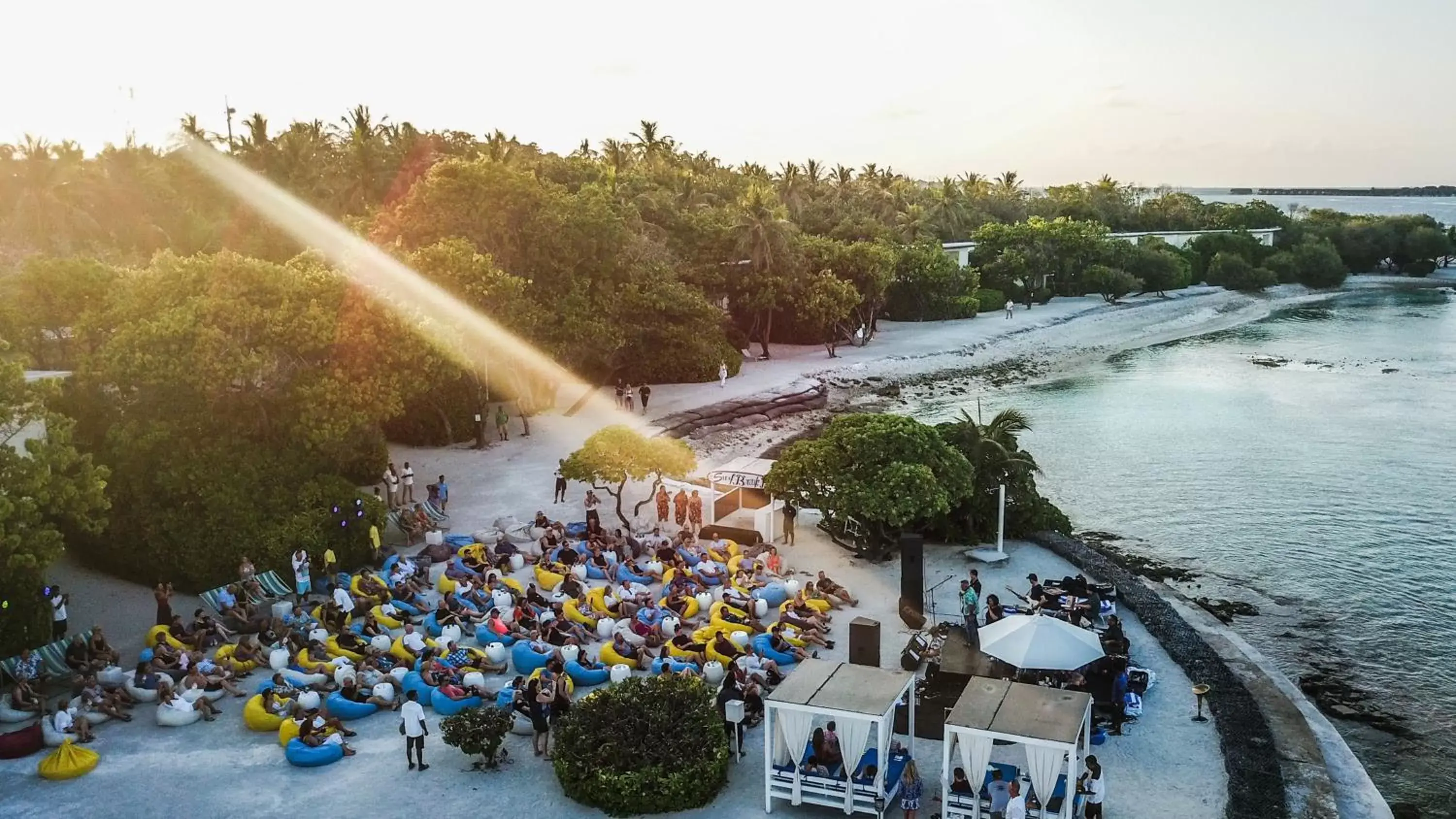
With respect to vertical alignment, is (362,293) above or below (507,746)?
above

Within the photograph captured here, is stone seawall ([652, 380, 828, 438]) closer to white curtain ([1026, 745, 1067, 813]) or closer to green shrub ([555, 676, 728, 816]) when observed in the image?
green shrub ([555, 676, 728, 816])

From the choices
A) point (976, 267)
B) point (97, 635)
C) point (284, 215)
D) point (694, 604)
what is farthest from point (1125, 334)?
point (97, 635)

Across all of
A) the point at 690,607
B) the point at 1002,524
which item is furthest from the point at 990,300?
the point at 690,607

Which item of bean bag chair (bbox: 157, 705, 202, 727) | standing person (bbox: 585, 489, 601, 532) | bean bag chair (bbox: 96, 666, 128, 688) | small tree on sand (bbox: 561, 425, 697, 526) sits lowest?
bean bag chair (bbox: 157, 705, 202, 727)

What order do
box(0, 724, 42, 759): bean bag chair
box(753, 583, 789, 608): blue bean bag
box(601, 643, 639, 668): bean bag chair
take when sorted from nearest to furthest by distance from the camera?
box(0, 724, 42, 759): bean bag chair, box(601, 643, 639, 668): bean bag chair, box(753, 583, 789, 608): blue bean bag

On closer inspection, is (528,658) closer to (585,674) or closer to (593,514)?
(585,674)

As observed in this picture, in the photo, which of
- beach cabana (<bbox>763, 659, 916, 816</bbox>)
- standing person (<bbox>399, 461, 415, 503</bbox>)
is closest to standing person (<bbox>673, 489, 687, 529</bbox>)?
standing person (<bbox>399, 461, 415, 503</bbox>)

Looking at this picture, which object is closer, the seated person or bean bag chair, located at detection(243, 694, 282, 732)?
the seated person

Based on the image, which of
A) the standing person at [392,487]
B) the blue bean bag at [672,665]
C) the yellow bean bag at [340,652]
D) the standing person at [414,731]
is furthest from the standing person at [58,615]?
the blue bean bag at [672,665]

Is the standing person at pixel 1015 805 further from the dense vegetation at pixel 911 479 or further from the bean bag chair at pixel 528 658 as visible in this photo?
the dense vegetation at pixel 911 479
